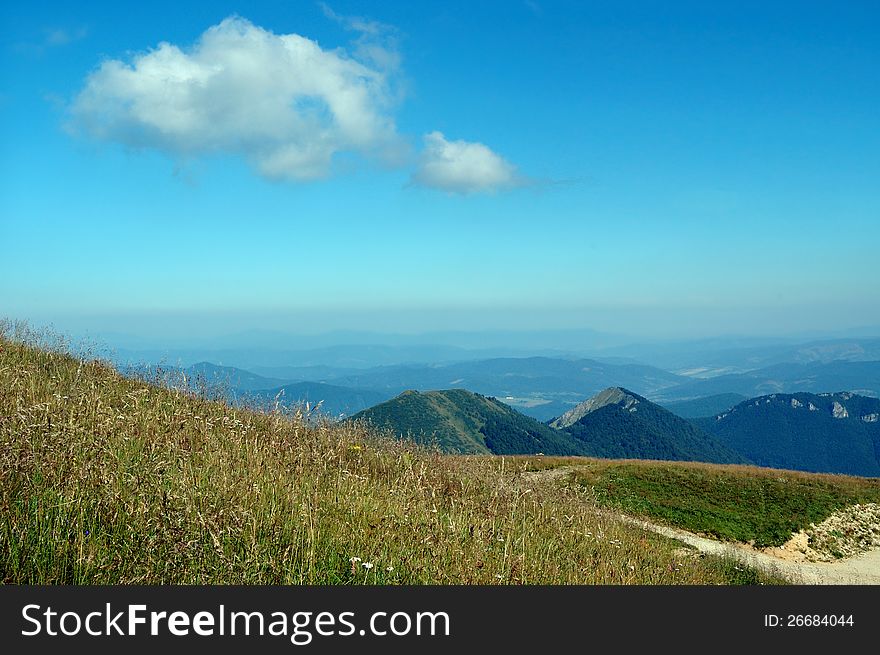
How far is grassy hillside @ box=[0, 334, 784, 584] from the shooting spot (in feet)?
13.2

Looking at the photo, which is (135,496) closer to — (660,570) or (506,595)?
(506,595)

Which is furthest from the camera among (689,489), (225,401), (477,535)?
(689,489)

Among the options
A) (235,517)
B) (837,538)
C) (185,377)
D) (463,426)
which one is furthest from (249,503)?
(463,426)

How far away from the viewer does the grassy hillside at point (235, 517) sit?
401cm

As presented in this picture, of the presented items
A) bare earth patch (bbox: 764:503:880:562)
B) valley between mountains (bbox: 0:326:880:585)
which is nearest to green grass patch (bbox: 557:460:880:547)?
bare earth patch (bbox: 764:503:880:562)

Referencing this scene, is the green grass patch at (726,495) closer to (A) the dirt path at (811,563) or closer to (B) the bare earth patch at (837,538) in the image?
(B) the bare earth patch at (837,538)

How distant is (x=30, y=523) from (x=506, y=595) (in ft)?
10.7

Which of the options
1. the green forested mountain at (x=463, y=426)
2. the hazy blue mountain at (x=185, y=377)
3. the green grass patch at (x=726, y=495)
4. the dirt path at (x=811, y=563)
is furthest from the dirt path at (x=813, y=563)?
the green forested mountain at (x=463, y=426)

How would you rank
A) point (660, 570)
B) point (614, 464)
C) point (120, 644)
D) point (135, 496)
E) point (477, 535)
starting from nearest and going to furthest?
1. point (120, 644)
2. point (135, 496)
3. point (477, 535)
4. point (660, 570)
5. point (614, 464)

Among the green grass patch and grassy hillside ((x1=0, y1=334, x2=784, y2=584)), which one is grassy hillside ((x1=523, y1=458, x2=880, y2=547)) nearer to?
the green grass patch

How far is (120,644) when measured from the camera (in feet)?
10.7

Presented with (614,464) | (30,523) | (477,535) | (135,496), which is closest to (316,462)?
(477,535)

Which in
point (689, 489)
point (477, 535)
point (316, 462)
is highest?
point (316, 462)

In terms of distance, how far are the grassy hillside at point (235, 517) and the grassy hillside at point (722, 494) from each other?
12.4m
